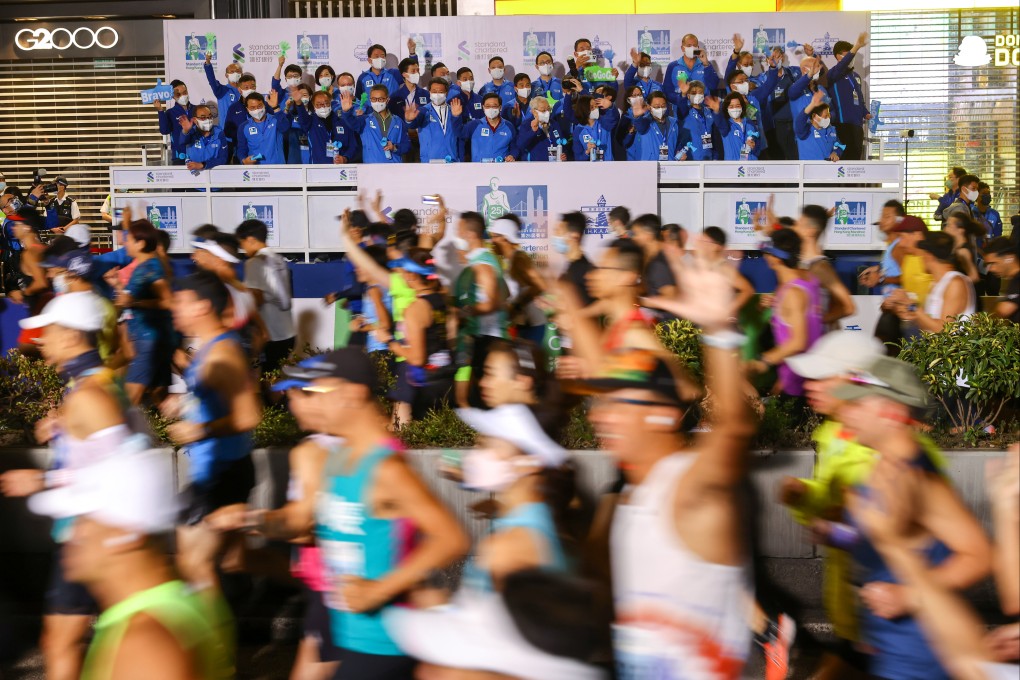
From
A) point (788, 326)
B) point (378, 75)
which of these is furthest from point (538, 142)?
point (788, 326)

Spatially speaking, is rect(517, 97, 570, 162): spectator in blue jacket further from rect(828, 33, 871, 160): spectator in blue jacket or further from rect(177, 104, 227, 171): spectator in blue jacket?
rect(828, 33, 871, 160): spectator in blue jacket

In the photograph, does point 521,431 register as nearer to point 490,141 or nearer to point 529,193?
point 529,193

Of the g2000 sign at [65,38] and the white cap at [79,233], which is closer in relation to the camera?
the white cap at [79,233]

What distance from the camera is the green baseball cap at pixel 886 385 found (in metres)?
3.35

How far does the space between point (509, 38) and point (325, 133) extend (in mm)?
3898

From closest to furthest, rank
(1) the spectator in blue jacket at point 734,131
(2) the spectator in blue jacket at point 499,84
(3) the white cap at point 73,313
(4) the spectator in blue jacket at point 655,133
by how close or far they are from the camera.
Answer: (3) the white cap at point 73,313 → (4) the spectator in blue jacket at point 655,133 → (1) the spectator in blue jacket at point 734,131 → (2) the spectator in blue jacket at point 499,84

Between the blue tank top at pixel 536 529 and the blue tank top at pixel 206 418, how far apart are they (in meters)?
2.16

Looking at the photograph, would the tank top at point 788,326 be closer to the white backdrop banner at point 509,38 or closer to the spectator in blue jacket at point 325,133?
the spectator in blue jacket at point 325,133

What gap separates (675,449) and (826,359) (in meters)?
1.03

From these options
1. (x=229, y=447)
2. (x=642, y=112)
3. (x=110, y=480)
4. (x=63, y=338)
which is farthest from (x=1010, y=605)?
(x=642, y=112)

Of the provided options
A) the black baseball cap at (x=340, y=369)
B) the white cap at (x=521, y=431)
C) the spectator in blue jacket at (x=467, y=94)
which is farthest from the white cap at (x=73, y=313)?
the spectator in blue jacket at (x=467, y=94)

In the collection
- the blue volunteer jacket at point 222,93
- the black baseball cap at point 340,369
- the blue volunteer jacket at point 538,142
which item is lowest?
the black baseball cap at point 340,369

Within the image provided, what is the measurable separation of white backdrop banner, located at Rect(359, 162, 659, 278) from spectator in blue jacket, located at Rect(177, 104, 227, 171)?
8.48ft

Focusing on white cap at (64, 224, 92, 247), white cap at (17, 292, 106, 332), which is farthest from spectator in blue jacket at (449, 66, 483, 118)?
white cap at (17, 292, 106, 332)
